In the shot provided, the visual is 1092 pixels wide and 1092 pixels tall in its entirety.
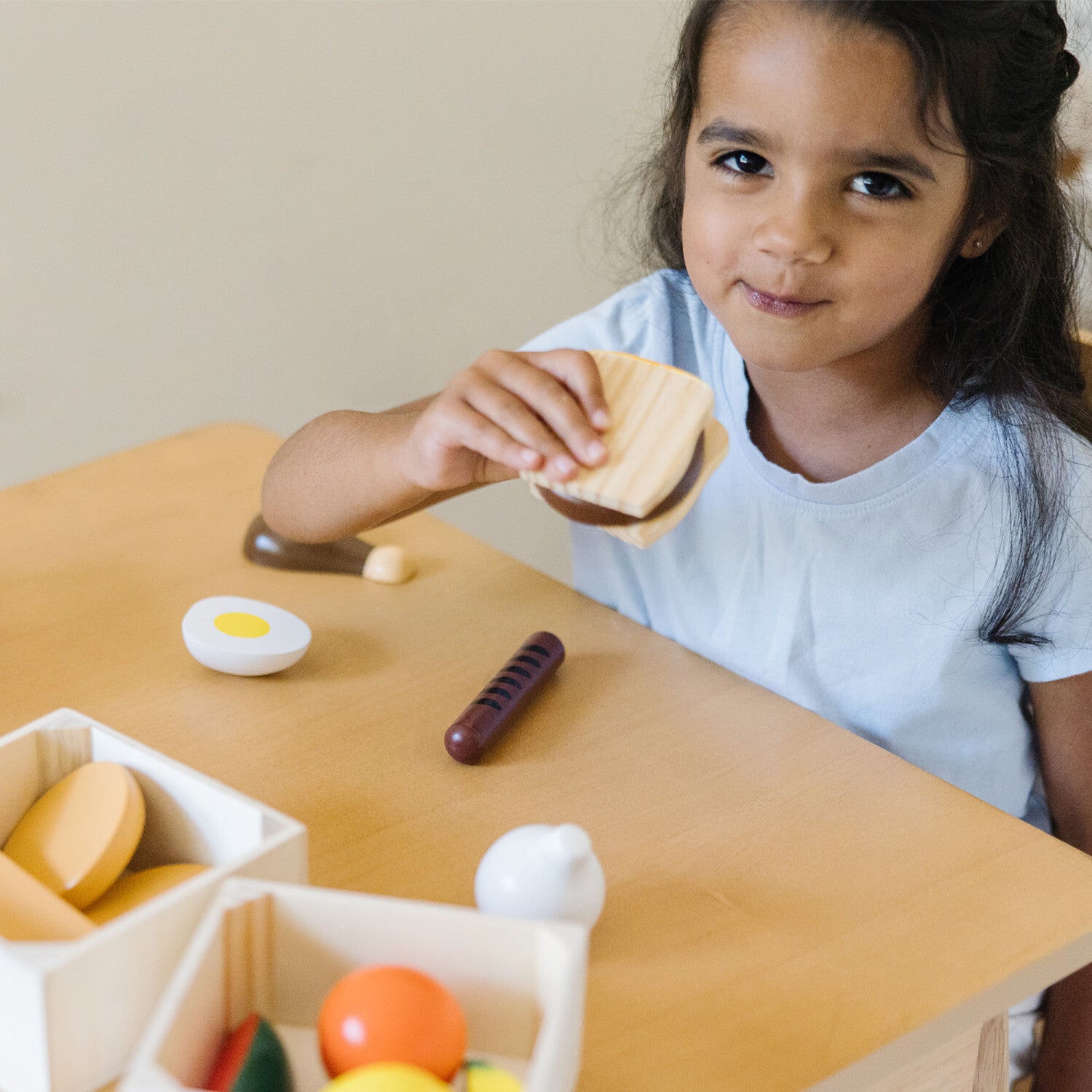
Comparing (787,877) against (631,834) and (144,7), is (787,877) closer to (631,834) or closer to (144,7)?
(631,834)

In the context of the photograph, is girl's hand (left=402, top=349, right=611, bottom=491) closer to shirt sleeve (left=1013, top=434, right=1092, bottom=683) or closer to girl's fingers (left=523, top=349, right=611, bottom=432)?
girl's fingers (left=523, top=349, right=611, bottom=432)

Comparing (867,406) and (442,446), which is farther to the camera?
(867,406)

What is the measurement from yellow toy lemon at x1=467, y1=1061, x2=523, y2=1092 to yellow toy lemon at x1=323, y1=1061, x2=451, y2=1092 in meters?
0.03

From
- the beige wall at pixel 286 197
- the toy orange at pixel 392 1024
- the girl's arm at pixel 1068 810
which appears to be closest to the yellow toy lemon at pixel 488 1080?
the toy orange at pixel 392 1024

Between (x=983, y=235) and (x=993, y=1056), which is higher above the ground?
(x=983, y=235)

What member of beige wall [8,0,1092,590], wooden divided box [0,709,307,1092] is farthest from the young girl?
beige wall [8,0,1092,590]

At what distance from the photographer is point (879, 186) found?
73 centimetres

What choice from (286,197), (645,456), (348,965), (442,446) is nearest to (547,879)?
(348,965)

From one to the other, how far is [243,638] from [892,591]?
0.43m

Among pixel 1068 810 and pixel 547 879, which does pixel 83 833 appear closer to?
pixel 547 879

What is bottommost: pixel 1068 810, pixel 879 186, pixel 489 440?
pixel 1068 810

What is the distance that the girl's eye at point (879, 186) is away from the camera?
72 cm

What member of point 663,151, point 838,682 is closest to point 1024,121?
point 663,151

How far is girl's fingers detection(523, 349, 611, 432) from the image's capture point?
614mm
